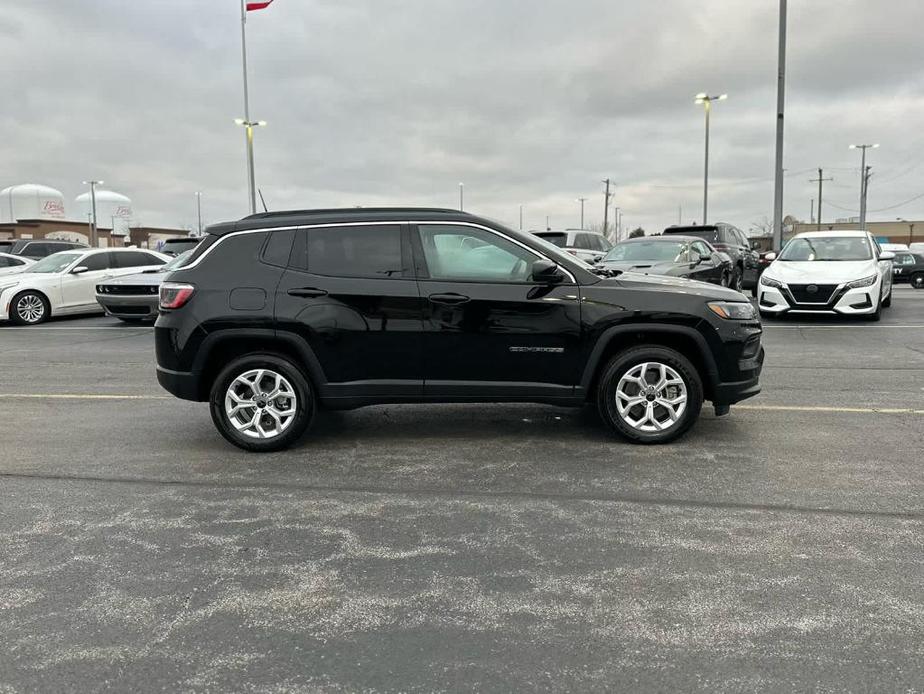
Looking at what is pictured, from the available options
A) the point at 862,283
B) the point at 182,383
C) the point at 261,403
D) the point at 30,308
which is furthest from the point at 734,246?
the point at 30,308

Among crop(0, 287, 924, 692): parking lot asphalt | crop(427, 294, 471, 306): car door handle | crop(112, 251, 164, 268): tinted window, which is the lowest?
crop(0, 287, 924, 692): parking lot asphalt

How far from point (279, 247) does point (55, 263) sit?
13.9 metres

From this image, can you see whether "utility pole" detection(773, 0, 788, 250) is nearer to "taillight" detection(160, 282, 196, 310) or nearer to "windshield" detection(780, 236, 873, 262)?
"windshield" detection(780, 236, 873, 262)

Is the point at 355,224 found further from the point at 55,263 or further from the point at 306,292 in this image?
the point at 55,263

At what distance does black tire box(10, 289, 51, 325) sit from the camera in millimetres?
15453

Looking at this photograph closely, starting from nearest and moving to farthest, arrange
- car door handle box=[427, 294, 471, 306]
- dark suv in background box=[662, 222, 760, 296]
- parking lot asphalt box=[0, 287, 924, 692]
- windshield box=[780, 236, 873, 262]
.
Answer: parking lot asphalt box=[0, 287, 924, 692] < car door handle box=[427, 294, 471, 306] < windshield box=[780, 236, 873, 262] < dark suv in background box=[662, 222, 760, 296]

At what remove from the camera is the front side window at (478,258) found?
17.9 feet

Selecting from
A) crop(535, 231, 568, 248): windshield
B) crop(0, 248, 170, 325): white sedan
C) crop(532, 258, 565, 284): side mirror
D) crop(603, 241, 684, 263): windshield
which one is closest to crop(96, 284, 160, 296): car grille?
crop(0, 248, 170, 325): white sedan

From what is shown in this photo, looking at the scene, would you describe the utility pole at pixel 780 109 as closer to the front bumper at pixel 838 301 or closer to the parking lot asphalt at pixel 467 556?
the front bumper at pixel 838 301

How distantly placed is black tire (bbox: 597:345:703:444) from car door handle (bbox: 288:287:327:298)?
2239mm

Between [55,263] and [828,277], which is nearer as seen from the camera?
[828,277]

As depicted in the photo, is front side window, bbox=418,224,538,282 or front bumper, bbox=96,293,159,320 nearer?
front side window, bbox=418,224,538,282

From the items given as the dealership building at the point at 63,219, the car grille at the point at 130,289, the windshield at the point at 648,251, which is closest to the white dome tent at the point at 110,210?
the dealership building at the point at 63,219

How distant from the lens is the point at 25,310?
15.6 metres
